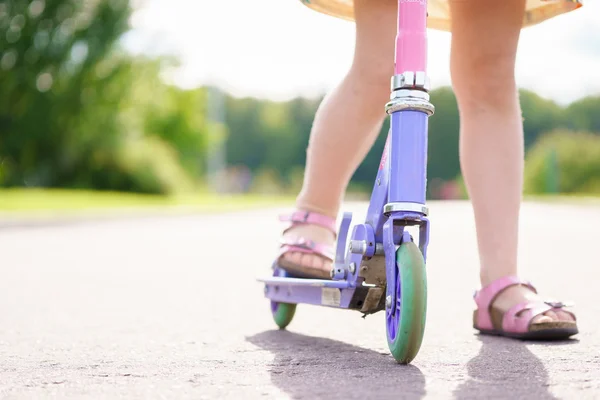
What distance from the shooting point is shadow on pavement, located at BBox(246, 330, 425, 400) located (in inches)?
72.4

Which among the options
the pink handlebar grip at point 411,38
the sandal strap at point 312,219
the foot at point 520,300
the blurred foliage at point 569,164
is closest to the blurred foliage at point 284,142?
the blurred foliage at point 569,164

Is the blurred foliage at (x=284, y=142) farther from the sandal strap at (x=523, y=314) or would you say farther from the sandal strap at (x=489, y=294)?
the sandal strap at (x=523, y=314)

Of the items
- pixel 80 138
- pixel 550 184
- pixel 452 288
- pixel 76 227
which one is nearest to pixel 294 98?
pixel 550 184

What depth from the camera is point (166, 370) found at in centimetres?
220

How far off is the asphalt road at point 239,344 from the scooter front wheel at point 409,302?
0.07m

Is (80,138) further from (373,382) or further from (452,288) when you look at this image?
(373,382)

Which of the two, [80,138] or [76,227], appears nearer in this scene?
[76,227]

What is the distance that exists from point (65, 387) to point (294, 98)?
8518 cm

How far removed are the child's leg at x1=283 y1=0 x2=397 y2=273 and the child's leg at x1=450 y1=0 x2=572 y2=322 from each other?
31 centimetres

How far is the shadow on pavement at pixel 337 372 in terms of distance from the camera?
184 centimetres

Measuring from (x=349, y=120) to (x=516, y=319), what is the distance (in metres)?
0.78

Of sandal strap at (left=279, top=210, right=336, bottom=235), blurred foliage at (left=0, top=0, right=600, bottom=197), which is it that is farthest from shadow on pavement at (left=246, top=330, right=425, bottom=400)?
blurred foliage at (left=0, top=0, right=600, bottom=197)

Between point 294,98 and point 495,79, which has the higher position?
point 294,98

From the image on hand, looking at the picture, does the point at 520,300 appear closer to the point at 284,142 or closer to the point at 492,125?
the point at 492,125
